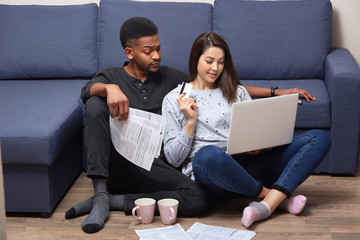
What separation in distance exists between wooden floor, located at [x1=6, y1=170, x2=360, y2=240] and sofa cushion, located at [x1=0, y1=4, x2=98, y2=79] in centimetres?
91

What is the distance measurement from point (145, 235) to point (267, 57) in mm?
1398

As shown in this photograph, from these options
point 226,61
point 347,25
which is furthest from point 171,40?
point 347,25

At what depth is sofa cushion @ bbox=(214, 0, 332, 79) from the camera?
9.70ft

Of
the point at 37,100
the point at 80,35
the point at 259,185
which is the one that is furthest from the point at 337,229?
the point at 80,35

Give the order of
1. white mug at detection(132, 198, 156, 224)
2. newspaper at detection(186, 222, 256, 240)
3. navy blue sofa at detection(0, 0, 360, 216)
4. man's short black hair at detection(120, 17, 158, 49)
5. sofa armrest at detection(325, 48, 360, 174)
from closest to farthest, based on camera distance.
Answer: newspaper at detection(186, 222, 256, 240) → white mug at detection(132, 198, 156, 224) → man's short black hair at detection(120, 17, 158, 49) → sofa armrest at detection(325, 48, 360, 174) → navy blue sofa at detection(0, 0, 360, 216)

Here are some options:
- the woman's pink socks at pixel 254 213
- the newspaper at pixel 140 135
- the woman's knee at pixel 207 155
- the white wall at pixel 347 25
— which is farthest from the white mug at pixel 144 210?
the white wall at pixel 347 25

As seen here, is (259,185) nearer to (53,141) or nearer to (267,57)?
(53,141)

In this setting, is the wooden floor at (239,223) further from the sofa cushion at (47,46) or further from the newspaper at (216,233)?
the sofa cushion at (47,46)

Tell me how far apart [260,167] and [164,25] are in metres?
1.13

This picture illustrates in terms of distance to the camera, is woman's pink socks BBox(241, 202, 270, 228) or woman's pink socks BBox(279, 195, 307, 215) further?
woman's pink socks BBox(279, 195, 307, 215)

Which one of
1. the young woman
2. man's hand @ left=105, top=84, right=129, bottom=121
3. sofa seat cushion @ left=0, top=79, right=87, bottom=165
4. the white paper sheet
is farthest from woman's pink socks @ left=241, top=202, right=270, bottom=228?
sofa seat cushion @ left=0, top=79, right=87, bottom=165

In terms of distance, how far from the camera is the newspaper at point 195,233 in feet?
6.42

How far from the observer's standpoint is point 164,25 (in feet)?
9.76

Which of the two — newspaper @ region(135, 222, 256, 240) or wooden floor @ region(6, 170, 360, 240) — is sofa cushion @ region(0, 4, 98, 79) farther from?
newspaper @ region(135, 222, 256, 240)
